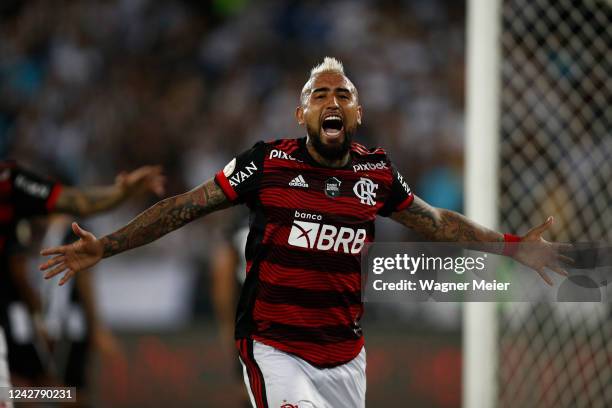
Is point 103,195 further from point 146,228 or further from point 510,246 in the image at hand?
point 510,246

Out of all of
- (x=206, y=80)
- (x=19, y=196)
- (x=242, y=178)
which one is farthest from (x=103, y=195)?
(x=206, y=80)

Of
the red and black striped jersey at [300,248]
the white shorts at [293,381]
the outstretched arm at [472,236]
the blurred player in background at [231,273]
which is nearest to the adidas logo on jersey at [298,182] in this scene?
the red and black striped jersey at [300,248]

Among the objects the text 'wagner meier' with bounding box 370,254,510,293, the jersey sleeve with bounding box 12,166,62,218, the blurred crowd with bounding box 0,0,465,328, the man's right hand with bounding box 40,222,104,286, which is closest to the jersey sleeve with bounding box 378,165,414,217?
the text 'wagner meier' with bounding box 370,254,510,293

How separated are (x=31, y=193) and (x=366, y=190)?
84.4 inches

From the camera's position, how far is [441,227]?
151 inches

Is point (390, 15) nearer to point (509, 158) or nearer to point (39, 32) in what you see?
point (39, 32)

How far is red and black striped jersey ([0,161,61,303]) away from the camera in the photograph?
478 centimetres

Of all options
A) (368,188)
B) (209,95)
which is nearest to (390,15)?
(209,95)

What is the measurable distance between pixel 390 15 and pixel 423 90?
130 cm

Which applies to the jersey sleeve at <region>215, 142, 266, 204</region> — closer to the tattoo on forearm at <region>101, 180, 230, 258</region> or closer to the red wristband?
the tattoo on forearm at <region>101, 180, 230, 258</region>

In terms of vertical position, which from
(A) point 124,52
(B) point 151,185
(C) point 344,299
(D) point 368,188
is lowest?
(C) point 344,299

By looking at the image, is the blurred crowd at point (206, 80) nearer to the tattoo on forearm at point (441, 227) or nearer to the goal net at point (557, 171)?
the goal net at point (557, 171)

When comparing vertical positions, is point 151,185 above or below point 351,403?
above

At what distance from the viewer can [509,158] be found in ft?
20.8
